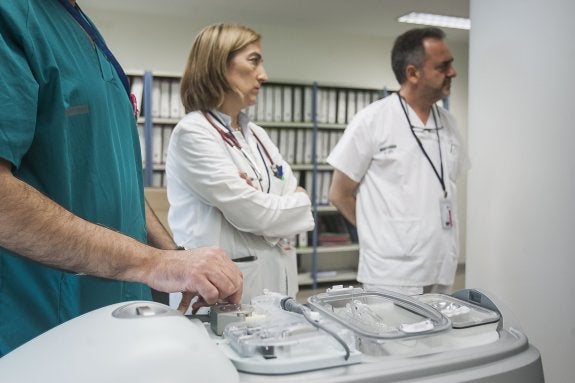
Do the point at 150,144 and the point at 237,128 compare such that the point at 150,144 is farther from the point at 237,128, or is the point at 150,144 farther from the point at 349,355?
the point at 349,355

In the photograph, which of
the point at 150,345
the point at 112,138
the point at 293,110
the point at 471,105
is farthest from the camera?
the point at 293,110

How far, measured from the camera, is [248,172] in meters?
1.58

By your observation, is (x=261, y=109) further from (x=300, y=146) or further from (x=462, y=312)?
(x=462, y=312)

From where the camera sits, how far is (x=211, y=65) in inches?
65.1

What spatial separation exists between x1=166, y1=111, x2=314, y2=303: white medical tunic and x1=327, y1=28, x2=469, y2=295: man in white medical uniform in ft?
1.26

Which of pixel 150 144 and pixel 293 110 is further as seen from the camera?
pixel 293 110

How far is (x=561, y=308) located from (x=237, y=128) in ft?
4.38

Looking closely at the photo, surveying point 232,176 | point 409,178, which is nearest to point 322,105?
point 409,178

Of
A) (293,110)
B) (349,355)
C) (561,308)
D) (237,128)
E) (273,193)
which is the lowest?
(561,308)

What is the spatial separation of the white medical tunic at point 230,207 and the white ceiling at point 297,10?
9.53 feet

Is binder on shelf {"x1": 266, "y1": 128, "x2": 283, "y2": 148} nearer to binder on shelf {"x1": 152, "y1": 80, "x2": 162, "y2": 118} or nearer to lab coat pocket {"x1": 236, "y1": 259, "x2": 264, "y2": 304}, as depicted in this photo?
binder on shelf {"x1": 152, "y1": 80, "x2": 162, "y2": 118}

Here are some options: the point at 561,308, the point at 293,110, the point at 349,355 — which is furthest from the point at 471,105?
the point at 293,110

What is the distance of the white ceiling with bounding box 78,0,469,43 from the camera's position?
4.10 meters

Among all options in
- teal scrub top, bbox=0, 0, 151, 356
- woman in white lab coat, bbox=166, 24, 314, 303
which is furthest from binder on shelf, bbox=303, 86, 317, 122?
teal scrub top, bbox=0, 0, 151, 356
